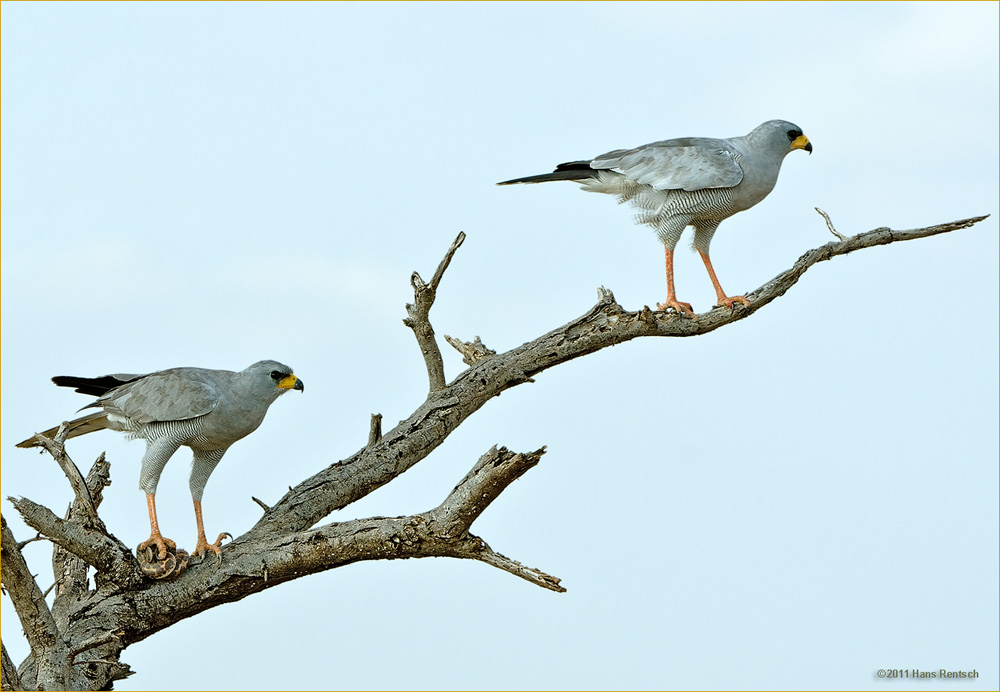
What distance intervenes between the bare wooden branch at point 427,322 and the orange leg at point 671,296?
4.71 ft

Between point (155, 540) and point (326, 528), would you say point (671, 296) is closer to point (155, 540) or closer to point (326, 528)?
point (326, 528)

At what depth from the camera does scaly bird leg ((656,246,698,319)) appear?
21.7ft

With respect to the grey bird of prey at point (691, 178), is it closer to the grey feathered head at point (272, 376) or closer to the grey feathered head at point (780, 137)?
the grey feathered head at point (780, 137)

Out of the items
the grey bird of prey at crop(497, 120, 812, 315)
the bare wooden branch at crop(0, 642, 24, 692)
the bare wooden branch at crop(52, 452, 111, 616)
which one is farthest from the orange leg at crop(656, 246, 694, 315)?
the bare wooden branch at crop(0, 642, 24, 692)

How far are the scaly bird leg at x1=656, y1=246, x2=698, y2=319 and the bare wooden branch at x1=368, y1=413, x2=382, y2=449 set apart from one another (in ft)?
6.37

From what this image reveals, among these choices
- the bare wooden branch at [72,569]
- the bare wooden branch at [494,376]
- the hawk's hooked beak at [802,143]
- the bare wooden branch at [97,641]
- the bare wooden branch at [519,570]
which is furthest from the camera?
the hawk's hooked beak at [802,143]

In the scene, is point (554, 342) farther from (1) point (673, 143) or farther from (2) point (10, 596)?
(2) point (10, 596)

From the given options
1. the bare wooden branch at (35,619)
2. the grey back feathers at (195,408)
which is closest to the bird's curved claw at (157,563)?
the grey back feathers at (195,408)

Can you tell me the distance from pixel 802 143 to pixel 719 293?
3.89ft

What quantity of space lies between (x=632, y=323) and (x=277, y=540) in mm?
2553

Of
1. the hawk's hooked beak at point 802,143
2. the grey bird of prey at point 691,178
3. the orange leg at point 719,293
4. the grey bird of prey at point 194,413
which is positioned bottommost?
the grey bird of prey at point 194,413

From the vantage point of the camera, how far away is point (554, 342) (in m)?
6.74

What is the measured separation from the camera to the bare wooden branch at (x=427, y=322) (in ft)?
21.5

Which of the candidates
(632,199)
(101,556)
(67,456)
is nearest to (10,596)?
(101,556)
